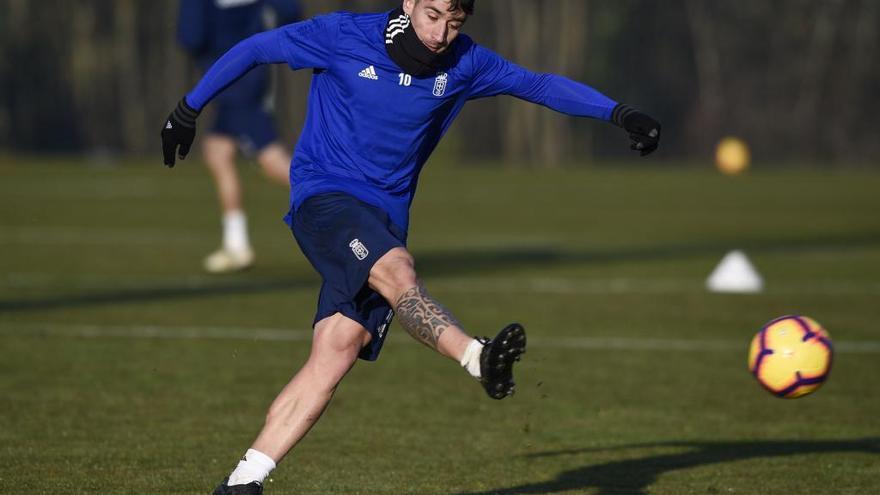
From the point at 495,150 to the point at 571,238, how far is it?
2658 centimetres

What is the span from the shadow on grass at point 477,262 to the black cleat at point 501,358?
7.67 m

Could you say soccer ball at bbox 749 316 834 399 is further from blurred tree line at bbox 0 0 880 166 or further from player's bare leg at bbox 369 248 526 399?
blurred tree line at bbox 0 0 880 166

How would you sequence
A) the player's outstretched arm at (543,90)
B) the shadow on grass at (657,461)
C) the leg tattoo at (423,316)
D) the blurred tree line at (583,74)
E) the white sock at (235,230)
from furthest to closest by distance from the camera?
1. the blurred tree line at (583,74)
2. the white sock at (235,230)
3. the shadow on grass at (657,461)
4. the player's outstretched arm at (543,90)
5. the leg tattoo at (423,316)

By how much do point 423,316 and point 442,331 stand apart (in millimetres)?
102

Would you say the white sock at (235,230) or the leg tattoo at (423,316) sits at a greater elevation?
the leg tattoo at (423,316)

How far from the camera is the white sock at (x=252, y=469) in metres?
5.40

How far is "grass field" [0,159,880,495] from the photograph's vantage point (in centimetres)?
669

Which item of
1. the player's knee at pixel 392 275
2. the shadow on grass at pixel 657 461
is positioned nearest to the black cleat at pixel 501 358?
the player's knee at pixel 392 275

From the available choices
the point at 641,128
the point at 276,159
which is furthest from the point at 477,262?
the point at 641,128

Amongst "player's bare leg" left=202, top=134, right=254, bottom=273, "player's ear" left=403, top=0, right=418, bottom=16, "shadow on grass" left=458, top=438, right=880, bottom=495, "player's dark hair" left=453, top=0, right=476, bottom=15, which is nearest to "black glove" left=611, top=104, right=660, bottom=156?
"player's dark hair" left=453, top=0, right=476, bottom=15

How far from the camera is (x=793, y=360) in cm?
661

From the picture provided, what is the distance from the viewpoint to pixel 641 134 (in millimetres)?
5926

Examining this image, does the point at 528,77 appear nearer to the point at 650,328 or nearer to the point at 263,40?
the point at 263,40

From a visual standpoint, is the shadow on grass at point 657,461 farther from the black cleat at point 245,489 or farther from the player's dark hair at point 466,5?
the player's dark hair at point 466,5
